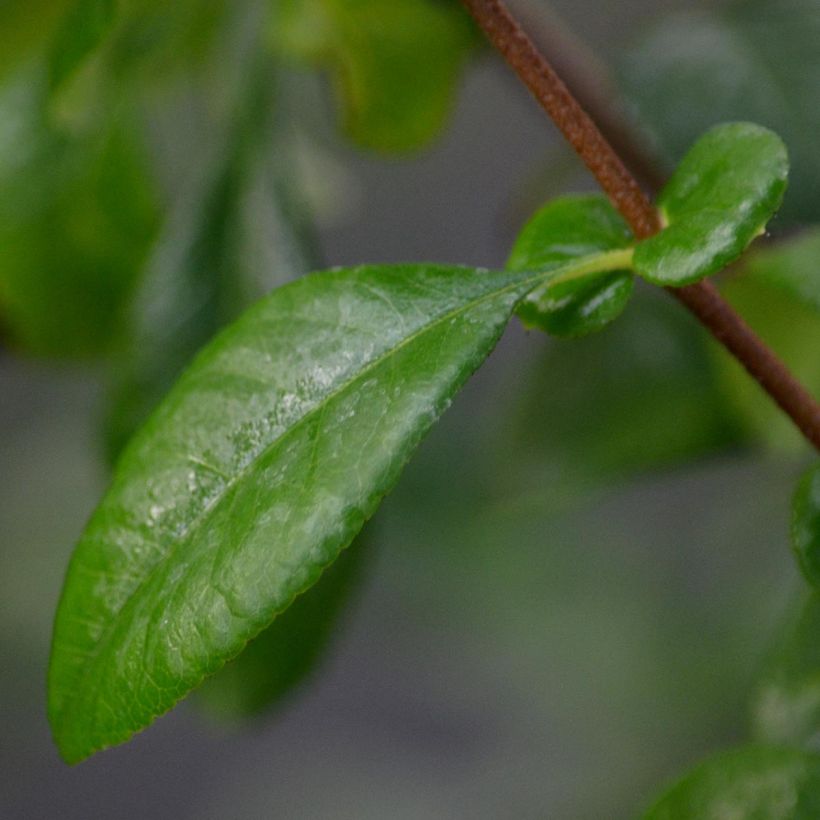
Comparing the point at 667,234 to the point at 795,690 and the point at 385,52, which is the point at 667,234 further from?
the point at 385,52

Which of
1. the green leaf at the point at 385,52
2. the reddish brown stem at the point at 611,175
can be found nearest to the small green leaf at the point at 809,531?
the reddish brown stem at the point at 611,175

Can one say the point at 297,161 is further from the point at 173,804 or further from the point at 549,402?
the point at 173,804

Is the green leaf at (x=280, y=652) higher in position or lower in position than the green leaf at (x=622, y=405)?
higher

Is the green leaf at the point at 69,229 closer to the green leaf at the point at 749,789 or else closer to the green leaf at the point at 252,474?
the green leaf at the point at 252,474

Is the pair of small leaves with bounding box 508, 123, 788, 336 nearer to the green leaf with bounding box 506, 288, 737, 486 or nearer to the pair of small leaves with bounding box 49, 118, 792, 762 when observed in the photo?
the pair of small leaves with bounding box 49, 118, 792, 762

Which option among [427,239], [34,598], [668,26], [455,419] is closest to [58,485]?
[34,598]

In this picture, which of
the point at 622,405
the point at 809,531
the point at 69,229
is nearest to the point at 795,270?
the point at 809,531
